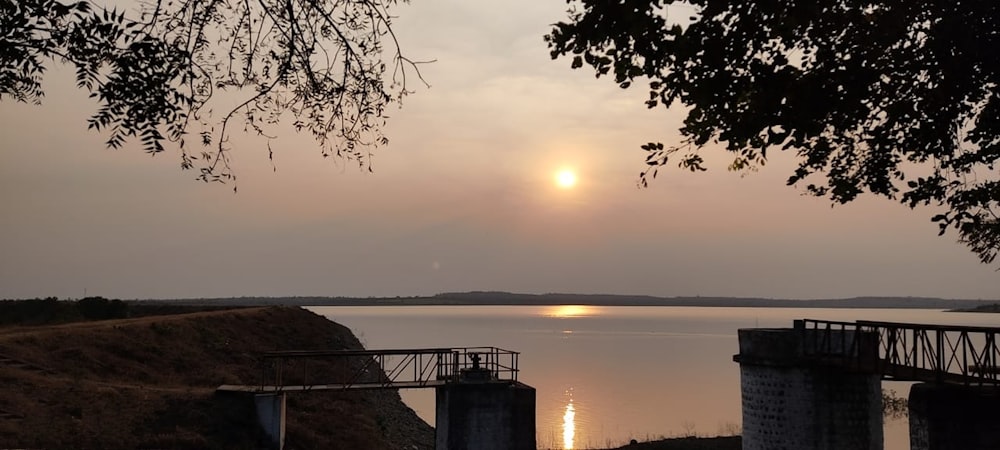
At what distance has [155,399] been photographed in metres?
23.9

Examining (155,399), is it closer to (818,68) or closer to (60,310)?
(818,68)

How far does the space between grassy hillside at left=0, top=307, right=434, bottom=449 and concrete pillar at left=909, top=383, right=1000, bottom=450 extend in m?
18.0

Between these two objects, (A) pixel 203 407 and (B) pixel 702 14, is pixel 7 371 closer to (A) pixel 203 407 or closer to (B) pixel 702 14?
(A) pixel 203 407

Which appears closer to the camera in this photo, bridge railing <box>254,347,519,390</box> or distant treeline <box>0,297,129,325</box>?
bridge railing <box>254,347,519,390</box>

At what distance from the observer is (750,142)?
9.44 m

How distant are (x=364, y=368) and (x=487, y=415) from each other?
4.73 meters

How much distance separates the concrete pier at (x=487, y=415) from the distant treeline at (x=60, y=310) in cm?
3372

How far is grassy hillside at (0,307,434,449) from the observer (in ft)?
67.0

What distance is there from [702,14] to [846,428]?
13141mm

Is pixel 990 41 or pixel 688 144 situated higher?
pixel 990 41

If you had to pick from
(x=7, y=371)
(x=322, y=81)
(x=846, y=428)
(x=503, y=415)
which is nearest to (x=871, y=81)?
(x=322, y=81)

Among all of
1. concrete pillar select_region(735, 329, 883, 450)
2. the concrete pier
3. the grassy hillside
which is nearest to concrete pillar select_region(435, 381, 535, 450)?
the concrete pier

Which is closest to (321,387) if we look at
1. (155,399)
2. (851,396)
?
(155,399)

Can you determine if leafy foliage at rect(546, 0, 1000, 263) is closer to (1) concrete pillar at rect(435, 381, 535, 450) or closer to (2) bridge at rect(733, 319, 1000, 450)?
(2) bridge at rect(733, 319, 1000, 450)
